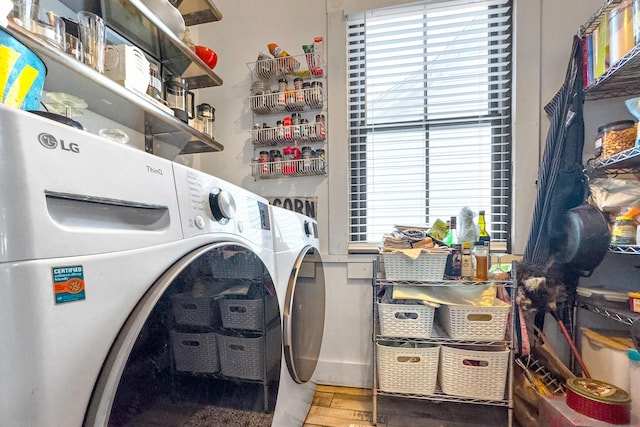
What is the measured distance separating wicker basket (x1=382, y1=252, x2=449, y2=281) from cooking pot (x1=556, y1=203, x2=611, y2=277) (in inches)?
22.0

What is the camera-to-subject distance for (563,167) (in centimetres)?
139

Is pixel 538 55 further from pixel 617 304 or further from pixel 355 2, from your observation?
pixel 617 304

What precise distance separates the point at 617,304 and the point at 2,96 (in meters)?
2.08

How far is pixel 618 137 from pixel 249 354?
5.21 feet

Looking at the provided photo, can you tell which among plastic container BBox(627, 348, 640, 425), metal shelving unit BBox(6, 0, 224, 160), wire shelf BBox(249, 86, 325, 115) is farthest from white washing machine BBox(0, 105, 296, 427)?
plastic container BBox(627, 348, 640, 425)

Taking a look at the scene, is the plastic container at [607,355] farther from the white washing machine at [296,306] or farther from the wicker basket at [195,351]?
the wicker basket at [195,351]

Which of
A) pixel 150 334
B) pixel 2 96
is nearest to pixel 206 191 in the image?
pixel 150 334

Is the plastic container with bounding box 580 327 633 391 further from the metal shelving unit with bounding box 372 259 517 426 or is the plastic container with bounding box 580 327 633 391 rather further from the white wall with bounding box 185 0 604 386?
the white wall with bounding box 185 0 604 386

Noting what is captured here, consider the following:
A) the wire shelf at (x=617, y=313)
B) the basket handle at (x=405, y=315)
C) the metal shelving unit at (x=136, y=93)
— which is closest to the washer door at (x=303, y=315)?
the basket handle at (x=405, y=315)

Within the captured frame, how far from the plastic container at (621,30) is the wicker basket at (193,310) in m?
1.63

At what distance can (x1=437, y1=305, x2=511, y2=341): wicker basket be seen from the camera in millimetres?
1203

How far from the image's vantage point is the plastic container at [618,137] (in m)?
1.18

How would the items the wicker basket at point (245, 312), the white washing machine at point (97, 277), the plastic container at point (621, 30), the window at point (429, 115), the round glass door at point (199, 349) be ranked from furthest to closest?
the window at point (429, 115), the plastic container at point (621, 30), the wicker basket at point (245, 312), the round glass door at point (199, 349), the white washing machine at point (97, 277)

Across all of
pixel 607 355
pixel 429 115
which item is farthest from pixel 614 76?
pixel 607 355
